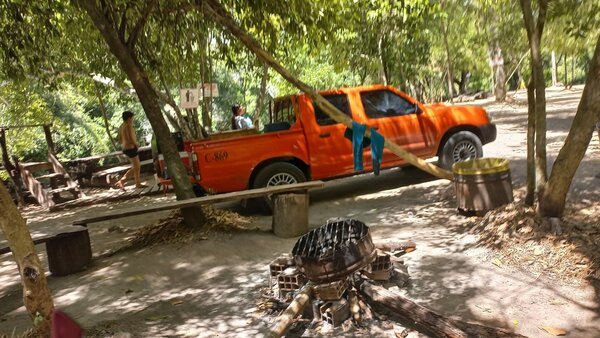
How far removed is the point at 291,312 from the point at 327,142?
14.5ft

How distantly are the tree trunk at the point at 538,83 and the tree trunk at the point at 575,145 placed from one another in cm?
29

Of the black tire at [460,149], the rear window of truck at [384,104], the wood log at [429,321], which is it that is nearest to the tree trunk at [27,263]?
the wood log at [429,321]

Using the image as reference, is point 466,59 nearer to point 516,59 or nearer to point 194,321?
point 516,59

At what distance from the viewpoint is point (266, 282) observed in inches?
193

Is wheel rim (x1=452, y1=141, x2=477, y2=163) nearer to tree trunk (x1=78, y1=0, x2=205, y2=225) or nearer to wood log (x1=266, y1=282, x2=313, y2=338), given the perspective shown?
tree trunk (x1=78, y1=0, x2=205, y2=225)

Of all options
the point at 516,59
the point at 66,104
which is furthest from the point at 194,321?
the point at 516,59

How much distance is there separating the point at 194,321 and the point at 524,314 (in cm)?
274

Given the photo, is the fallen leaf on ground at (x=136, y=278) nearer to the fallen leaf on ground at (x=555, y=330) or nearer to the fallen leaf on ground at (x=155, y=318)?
the fallen leaf on ground at (x=155, y=318)

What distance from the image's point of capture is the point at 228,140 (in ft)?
23.6

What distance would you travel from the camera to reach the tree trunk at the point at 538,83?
5055mm

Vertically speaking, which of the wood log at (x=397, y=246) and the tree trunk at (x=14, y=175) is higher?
the tree trunk at (x=14, y=175)

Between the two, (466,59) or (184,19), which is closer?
(184,19)

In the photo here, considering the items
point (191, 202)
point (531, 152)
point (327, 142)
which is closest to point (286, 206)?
Answer: point (191, 202)

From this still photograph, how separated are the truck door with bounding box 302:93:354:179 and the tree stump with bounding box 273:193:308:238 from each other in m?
A: 1.41
